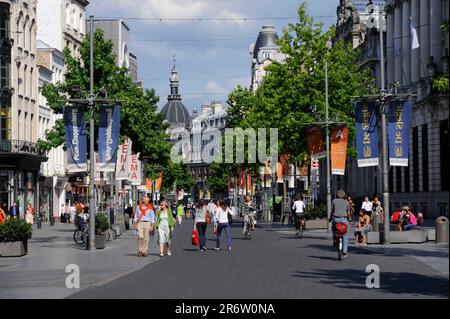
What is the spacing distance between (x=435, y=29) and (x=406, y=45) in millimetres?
9316

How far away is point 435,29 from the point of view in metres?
67.6

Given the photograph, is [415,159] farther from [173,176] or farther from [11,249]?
[173,176]

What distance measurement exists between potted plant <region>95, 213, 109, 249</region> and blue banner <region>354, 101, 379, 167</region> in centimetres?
985

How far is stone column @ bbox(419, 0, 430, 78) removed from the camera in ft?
228

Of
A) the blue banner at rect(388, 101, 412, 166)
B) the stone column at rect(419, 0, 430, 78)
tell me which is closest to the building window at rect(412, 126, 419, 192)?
the stone column at rect(419, 0, 430, 78)

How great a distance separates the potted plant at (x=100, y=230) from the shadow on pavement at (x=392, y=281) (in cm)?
1507

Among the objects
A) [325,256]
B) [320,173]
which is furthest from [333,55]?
[320,173]

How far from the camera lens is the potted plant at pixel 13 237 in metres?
32.7

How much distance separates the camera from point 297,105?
195ft

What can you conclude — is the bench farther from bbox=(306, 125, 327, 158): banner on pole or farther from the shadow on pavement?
bbox=(306, 125, 327, 158): banner on pole

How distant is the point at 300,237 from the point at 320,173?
68026mm

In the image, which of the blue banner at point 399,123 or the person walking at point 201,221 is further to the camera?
the blue banner at point 399,123

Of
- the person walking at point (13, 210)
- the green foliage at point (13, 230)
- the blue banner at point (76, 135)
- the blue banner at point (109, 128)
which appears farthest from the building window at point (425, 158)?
the green foliage at point (13, 230)

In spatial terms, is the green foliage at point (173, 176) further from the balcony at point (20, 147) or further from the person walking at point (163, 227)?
the person walking at point (163, 227)
